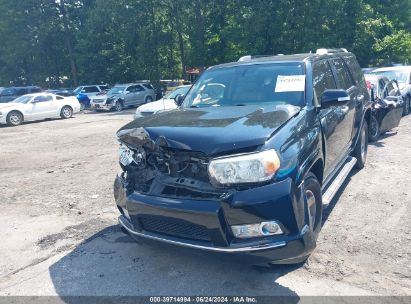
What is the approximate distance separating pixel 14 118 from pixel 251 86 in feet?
59.0

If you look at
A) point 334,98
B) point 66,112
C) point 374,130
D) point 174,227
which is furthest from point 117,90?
point 174,227

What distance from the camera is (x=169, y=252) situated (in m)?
4.11

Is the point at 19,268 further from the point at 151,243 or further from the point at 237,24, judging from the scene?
the point at 237,24

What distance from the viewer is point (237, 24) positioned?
85.3 ft

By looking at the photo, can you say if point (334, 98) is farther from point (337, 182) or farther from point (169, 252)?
point (169, 252)

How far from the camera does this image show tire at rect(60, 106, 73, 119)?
2200 cm

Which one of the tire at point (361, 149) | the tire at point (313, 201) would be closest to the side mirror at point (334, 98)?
the tire at point (313, 201)

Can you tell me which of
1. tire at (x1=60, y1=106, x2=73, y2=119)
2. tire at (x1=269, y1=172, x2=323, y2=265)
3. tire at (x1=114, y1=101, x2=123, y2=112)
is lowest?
tire at (x1=114, y1=101, x2=123, y2=112)

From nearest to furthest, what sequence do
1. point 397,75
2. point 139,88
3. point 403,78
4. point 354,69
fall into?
point 354,69 → point 403,78 → point 397,75 → point 139,88

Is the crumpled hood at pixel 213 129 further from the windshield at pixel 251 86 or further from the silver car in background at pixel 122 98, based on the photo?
the silver car in background at pixel 122 98

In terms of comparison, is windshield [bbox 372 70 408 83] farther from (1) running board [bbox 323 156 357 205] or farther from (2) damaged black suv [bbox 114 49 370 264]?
(2) damaged black suv [bbox 114 49 370 264]

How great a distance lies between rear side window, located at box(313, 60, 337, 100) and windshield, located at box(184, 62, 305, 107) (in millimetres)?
229

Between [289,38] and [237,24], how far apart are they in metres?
3.81

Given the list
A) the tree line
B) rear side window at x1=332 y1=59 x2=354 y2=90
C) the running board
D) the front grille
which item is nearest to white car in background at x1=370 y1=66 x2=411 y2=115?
rear side window at x1=332 y1=59 x2=354 y2=90
